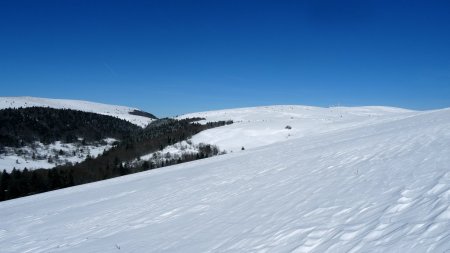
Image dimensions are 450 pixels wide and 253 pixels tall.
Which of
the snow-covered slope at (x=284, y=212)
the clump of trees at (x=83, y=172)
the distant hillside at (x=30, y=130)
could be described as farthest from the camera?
the distant hillside at (x=30, y=130)

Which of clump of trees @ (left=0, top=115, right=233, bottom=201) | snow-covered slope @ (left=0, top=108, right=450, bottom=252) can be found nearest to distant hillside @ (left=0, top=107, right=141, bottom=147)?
clump of trees @ (left=0, top=115, right=233, bottom=201)

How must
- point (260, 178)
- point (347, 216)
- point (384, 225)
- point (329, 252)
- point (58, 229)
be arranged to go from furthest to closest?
1. point (260, 178)
2. point (58, 229)
3. point (347, 216)
4. point (384, 225)
5. point (329, 252)

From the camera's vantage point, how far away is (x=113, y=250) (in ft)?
29.3

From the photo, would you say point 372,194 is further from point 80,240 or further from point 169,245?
point 80,240

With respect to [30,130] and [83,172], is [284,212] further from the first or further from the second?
[30,130]

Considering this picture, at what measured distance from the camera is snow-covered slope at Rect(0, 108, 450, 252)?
5.84m

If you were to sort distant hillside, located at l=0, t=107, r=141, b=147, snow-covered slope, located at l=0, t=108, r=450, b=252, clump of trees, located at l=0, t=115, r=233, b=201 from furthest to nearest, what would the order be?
1. distant hillside, located at l=0, t=107, r=141, b=147
2. clump of trees, located at l=0, t=115, r=233, b=201
3. snow-covered slope, located at l=0, t=108, r=450, b=252

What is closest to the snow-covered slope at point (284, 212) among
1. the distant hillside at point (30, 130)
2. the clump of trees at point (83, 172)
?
the clump of trees at point (83, 172)

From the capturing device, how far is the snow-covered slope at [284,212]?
230 inches

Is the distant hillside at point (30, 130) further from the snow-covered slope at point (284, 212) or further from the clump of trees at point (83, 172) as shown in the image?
the snow-covered slope at point (284, 212)

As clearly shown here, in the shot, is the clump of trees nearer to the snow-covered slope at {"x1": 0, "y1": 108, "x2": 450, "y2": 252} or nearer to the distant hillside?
the snow-covered slope at {"x1": 0, "y1": 108, "x2": 450, "y2": 252}

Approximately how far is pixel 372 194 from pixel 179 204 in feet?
23.6

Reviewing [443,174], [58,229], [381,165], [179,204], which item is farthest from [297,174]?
[58,229]

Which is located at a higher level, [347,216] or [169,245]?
[347,216]
